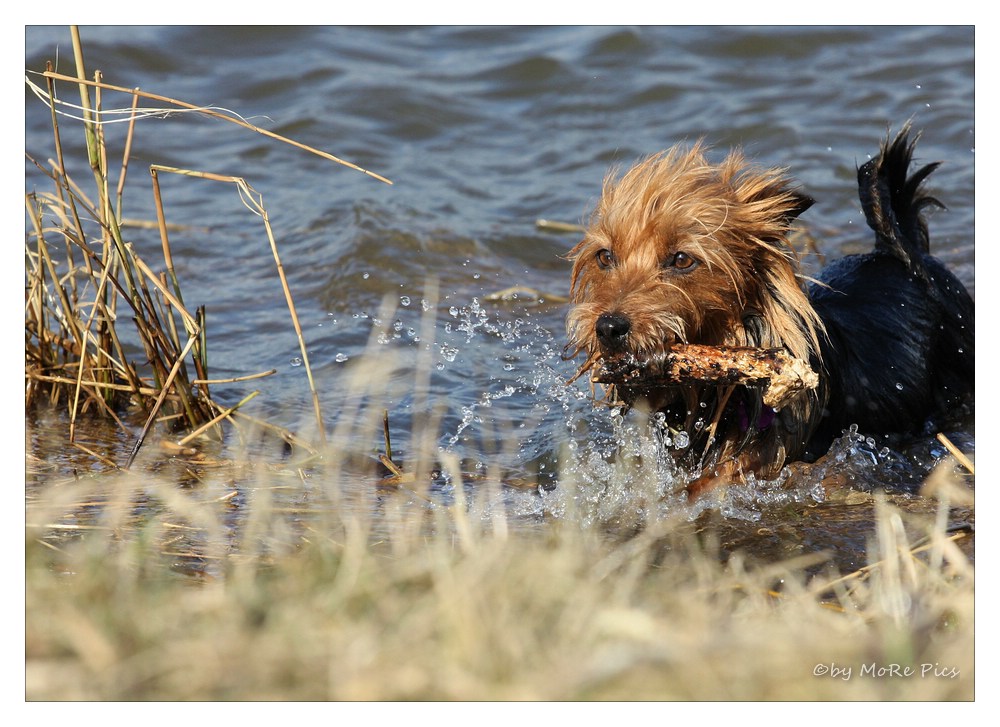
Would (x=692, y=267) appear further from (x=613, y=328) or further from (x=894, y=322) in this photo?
(x=894, y=322)

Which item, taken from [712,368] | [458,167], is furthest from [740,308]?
[458,167]

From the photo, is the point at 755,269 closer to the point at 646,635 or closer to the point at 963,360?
the point at 963,360

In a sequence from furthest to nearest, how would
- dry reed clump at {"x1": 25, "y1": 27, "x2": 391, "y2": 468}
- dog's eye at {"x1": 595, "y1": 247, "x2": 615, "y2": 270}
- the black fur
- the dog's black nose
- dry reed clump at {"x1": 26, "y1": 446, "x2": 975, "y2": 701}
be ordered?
the black fur < dry reed clump at {"x1": 25, "y1": 27, "x2": 391, "y2": 468} < dog's eye at {"x1": 595, "y1": 247, "x2": 615, "y2": 270} < the dog's black nose < dry reed clump at {"x1": 26, "y1": 446, "x2": 975, "y2": 701}

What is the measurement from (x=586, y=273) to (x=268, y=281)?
3.68 m

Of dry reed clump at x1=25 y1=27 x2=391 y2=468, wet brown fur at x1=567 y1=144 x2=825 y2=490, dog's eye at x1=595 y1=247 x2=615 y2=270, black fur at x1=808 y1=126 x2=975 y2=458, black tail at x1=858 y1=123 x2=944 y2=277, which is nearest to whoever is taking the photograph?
wet brown fur at x1=567 y1=144 x2=825 y2=490

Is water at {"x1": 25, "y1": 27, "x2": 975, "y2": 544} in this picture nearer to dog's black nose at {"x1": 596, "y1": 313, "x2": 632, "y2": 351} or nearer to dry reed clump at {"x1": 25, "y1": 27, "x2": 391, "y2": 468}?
dry reed clump at {"x1": 25, "y1": 27, "x2": 391, "y2": 468}

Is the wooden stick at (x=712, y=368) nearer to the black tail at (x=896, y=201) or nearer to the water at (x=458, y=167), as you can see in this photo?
the water at (x=458, y=167)

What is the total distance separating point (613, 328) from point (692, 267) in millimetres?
462

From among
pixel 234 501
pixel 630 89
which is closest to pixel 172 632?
pixel 234 501

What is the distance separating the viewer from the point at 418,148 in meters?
9.72

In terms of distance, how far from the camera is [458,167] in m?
9.47

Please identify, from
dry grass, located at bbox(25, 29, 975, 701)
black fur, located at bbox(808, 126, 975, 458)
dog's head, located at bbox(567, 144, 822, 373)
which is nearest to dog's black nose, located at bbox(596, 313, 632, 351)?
dog's head, located at bbox(567, 144, 822, 373)

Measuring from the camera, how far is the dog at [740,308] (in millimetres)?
4090

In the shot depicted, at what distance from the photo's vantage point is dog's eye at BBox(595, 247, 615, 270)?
14.1 ft
